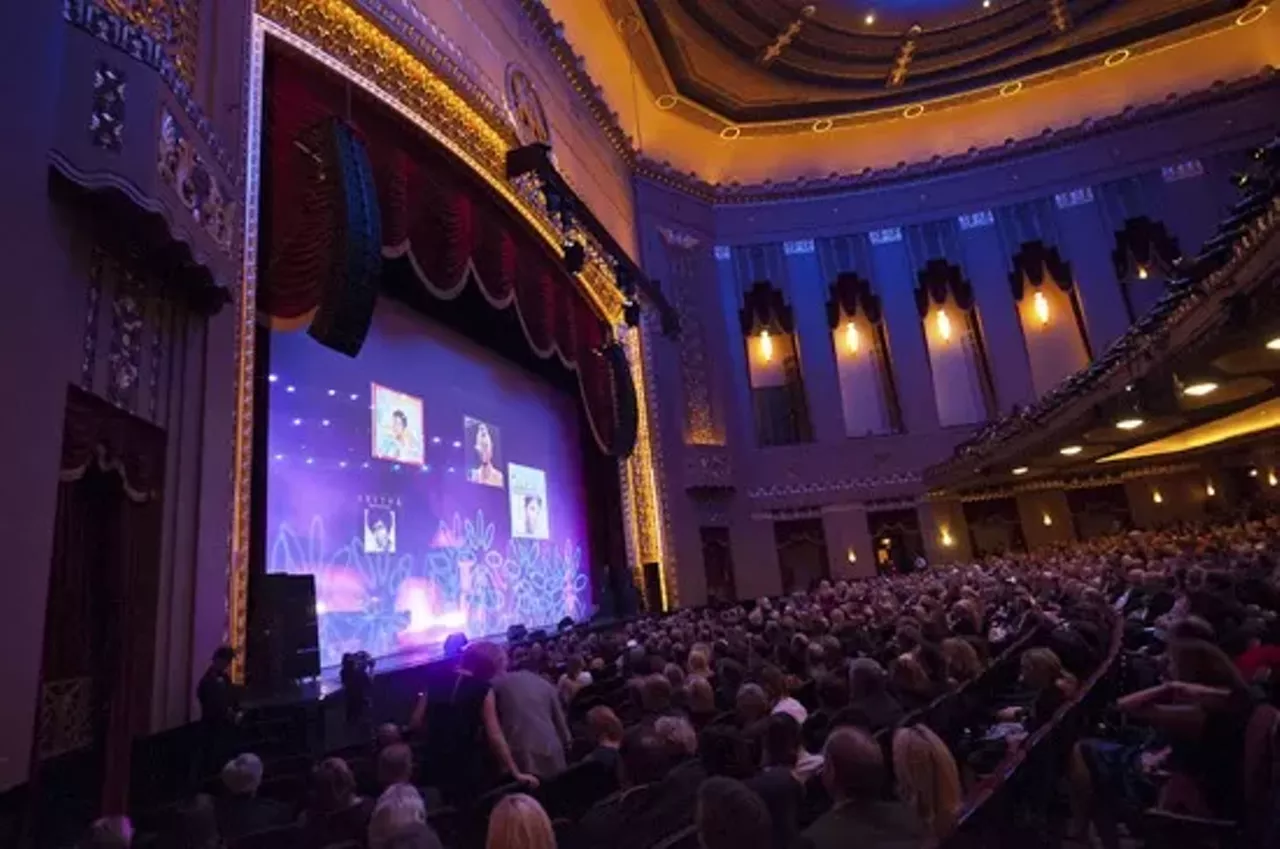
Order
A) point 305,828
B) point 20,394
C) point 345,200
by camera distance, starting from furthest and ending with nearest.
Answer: point 345,200 < point 20,394 < point 305,828

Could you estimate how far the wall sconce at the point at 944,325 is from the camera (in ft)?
65.2

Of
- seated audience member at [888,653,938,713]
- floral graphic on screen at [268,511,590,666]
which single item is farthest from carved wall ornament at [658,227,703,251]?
seated audience member at [888,653,938,713]

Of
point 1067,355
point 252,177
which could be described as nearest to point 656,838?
point 252,177

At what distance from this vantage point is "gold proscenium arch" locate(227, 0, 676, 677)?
5887 millimetres

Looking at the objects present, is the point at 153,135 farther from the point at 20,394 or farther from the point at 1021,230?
the point at 1021,230

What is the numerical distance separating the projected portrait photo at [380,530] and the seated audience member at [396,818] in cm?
756

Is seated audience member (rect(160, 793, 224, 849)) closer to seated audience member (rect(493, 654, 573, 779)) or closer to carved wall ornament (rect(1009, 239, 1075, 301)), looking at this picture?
seated audience member (rect(493, 654, 573, 779))

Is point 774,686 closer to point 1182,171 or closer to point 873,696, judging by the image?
point 873,696

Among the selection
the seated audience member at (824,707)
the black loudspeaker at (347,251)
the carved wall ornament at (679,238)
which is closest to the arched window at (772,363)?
the carved wall ornament at (679,238)

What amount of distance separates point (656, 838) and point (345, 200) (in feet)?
16.6

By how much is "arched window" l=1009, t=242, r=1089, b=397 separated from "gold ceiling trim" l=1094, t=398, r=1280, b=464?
2854 mm

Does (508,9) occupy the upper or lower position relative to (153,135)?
upper

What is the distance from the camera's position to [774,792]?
2.47 m

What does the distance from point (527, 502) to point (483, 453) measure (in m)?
1.39
